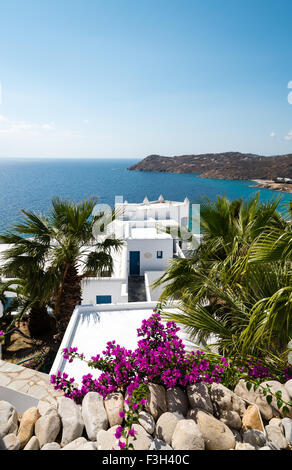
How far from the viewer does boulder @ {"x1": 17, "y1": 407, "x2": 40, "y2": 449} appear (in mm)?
2531

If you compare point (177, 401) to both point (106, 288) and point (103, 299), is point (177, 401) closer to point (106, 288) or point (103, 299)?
point (106, 288)

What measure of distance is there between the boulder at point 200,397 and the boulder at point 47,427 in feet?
4.59

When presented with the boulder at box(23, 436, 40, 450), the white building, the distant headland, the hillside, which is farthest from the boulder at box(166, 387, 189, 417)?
the hillside

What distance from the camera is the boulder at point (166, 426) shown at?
2.47 m

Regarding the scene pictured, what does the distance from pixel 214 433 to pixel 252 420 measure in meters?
0.49

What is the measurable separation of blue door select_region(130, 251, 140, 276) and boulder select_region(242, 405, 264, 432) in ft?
44.4

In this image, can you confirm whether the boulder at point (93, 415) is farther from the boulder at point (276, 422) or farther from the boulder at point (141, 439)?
the boulder at point (276, 422)

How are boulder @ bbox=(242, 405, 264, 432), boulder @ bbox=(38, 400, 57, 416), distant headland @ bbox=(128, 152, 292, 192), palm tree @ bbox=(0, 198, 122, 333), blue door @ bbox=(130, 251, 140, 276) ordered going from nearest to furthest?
boulder @ bbox=(242, 405, 264, 432)
boulder @ bbox=(38, 400, 57, 416)
palm tree @ bbox=(0, 198, 122, 333)
blue door @ bbox=(130, 251, 140, 276)
distant headland @ bbox=(128, 152, 292, 192)

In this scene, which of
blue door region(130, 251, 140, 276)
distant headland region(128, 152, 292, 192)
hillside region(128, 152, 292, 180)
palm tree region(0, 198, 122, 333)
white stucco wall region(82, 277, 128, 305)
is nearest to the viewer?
palm tree region(0, 198, 122, 333)

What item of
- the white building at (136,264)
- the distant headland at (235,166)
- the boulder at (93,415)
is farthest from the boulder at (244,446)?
the distant headland at (235,166)

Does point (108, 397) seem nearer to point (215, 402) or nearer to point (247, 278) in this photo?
point (215, 402)

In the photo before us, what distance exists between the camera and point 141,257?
16250mm

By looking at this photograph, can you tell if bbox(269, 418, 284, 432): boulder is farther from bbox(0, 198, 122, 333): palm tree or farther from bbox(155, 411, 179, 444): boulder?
bbox(0, 198, 122, 333): palm tree
